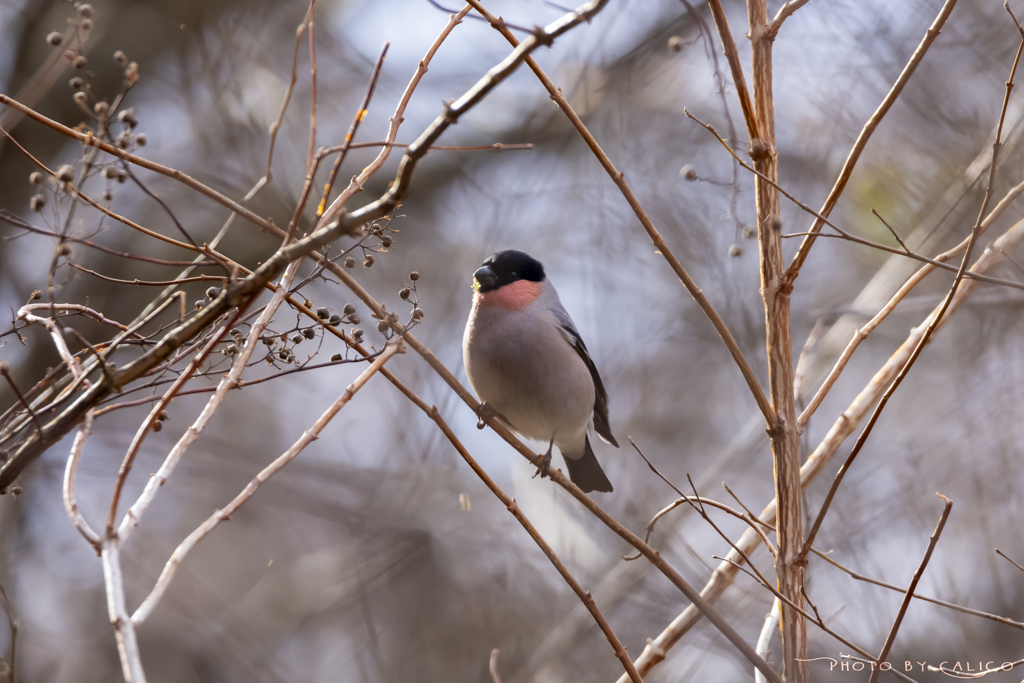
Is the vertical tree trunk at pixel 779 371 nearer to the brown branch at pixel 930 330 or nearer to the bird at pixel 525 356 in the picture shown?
the brown branch at pixel 930 330

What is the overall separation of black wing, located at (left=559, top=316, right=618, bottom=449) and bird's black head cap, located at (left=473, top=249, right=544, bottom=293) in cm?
33

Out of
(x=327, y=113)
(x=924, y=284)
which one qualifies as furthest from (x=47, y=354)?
(x=924, y=284)

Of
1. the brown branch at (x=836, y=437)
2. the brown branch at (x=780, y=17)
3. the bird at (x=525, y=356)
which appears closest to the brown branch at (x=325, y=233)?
the brown branch at (x=780, y=17)

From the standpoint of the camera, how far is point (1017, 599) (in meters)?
6.34

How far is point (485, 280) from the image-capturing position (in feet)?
12.6

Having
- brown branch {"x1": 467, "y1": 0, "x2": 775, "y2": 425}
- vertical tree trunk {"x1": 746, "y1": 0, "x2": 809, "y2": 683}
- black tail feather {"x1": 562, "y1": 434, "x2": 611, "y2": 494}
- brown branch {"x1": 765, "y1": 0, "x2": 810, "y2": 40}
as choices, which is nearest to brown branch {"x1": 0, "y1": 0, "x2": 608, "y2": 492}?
brown branch {"x1": 467, "y1": 0, "x2": 775, "y2": 425}

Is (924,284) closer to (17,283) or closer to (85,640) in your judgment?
(17,283)

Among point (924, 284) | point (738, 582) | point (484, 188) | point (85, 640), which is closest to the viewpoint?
point (738, 582)

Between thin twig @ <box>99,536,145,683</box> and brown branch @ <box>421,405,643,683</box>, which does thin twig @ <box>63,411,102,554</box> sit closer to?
thin twig @ <box>99,536,145,683</box>

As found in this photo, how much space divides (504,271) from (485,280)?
0.55 ft

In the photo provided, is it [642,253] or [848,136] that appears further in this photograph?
[642,253]

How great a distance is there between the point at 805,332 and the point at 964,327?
1.48 meters

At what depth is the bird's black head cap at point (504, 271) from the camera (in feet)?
12.7

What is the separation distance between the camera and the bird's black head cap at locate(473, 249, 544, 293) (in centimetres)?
387
